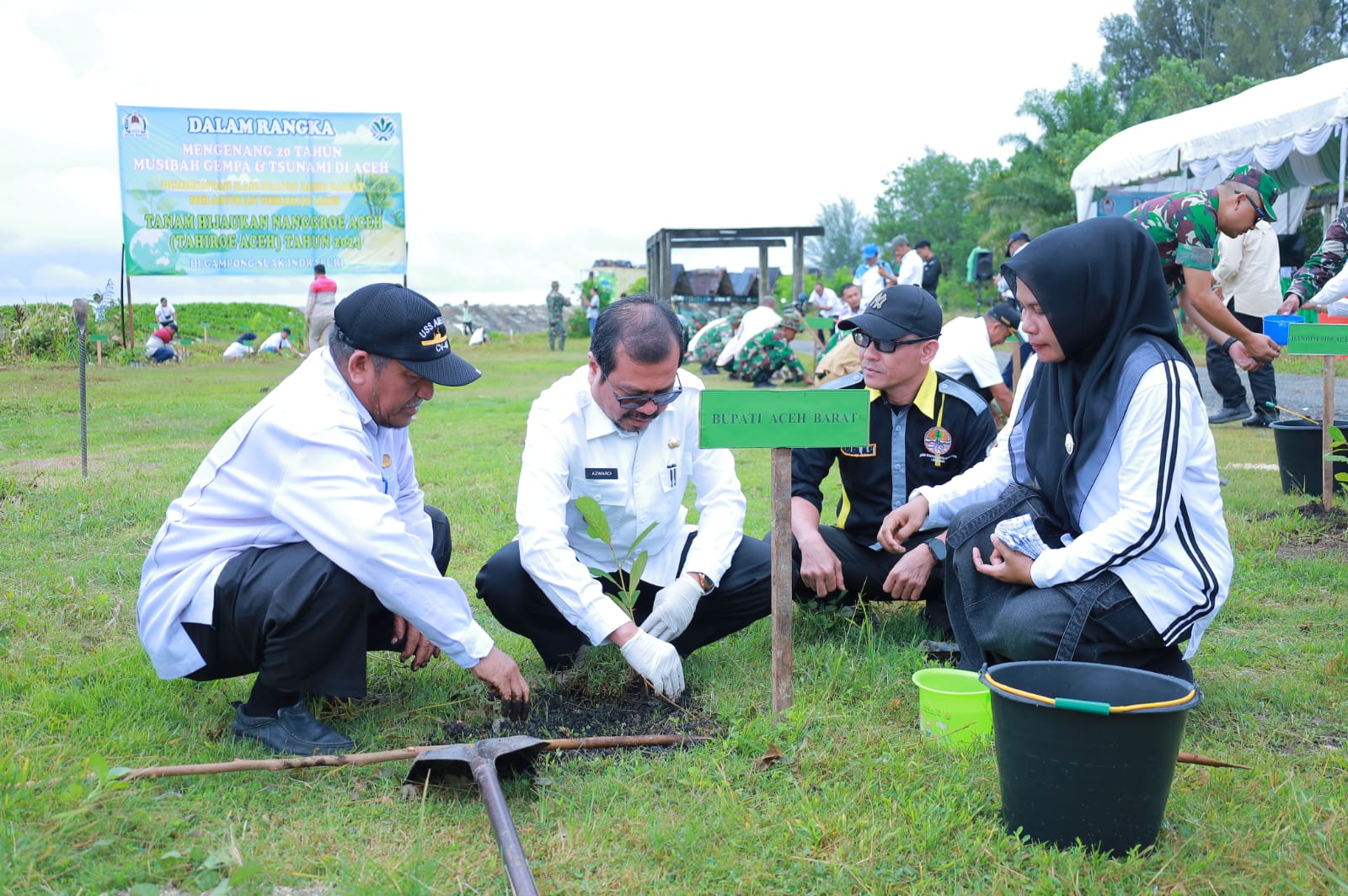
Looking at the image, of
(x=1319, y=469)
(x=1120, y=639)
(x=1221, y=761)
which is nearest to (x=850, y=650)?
(x=1120, y=639)

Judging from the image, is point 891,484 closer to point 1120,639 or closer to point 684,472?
point 684,472

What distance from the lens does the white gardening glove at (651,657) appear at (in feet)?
9.16

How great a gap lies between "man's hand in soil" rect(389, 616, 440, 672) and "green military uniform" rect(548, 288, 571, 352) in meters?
22.6

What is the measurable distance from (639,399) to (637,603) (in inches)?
31.7

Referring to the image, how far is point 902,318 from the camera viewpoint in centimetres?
345

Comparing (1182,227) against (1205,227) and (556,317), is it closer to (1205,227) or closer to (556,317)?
(1205,227)

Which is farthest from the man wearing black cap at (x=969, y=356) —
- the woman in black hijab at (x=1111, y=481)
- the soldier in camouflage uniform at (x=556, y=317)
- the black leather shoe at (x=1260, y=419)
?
the soldier in camouflage uniform at (x=556, y=317)

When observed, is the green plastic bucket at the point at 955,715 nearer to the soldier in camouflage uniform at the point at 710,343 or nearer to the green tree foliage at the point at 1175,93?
the soldier in camouflage uniform at the point at 710,343

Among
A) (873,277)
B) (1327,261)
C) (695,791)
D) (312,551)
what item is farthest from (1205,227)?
(873,277)

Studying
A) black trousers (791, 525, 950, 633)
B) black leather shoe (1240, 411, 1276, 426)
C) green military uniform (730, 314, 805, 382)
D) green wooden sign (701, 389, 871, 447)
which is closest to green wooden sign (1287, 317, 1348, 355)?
black trousers (791, 525, 950, 633)

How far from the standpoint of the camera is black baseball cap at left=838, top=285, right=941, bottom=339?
3445 mm

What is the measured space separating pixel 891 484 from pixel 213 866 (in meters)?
2.49

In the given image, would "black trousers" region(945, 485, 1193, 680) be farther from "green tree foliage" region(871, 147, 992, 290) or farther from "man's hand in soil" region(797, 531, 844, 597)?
"green tree foliage" region(871, 147, 992, 290)

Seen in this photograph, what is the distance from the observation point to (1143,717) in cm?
197
